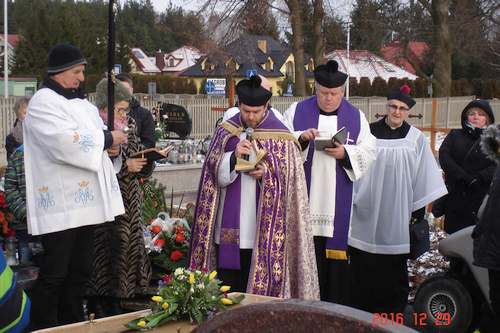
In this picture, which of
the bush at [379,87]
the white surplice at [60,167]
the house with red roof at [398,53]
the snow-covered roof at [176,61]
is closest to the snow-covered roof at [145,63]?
the snow-covered roof at [176,61]

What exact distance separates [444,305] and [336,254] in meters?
0.98

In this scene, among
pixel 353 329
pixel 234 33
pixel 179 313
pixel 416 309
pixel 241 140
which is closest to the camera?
pixel 353 329

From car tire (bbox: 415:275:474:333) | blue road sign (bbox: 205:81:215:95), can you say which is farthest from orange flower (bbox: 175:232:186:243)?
blue road sign (bbox: 205:81:215:95)

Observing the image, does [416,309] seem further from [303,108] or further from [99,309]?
[99,309]

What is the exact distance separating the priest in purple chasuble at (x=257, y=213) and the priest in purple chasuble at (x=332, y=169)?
0.46m

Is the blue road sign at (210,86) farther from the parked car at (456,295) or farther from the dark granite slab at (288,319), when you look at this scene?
the dark granite slab at (288,319)

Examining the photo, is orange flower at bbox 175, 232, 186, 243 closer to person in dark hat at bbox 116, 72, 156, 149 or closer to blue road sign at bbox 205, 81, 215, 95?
person in dark hat at bbox 116, 72, 156, 149

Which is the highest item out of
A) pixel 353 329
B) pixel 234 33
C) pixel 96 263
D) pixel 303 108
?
pixel 234 33

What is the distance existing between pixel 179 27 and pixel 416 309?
23.5m

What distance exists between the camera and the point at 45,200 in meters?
3.65

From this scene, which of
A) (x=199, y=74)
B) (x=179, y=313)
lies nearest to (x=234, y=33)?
(x=179, y=313)

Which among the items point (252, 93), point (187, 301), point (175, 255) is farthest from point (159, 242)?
point (187, 301)

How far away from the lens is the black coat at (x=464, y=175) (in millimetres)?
5684

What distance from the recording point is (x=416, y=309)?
4.85m
